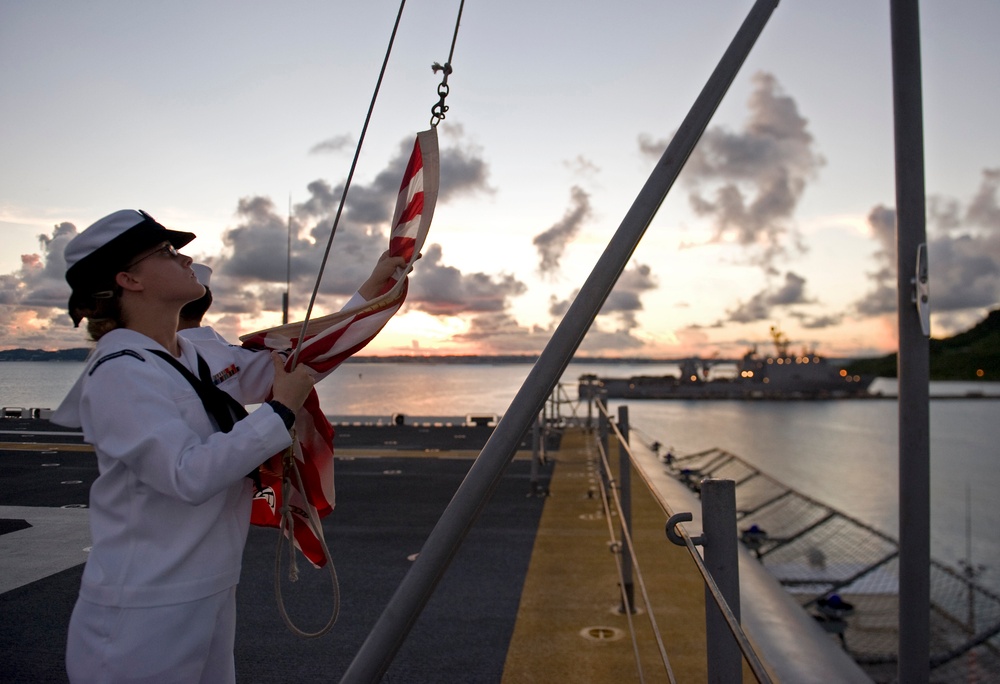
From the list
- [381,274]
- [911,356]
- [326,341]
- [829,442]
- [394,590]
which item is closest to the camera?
[326,341]

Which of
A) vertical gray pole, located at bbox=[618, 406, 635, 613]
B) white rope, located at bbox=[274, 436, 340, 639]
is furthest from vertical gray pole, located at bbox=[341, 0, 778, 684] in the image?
vertical gray pole, located at bbox=[618, 406, 635, 613]

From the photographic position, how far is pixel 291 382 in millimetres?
1330

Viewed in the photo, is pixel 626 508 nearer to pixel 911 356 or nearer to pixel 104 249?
pixel 911 356

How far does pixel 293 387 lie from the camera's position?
1321mm

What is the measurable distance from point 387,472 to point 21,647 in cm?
548

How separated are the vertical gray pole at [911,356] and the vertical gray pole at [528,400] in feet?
3.43

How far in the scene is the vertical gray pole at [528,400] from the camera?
1053 mm

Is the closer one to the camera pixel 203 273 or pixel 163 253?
pixel 163 253

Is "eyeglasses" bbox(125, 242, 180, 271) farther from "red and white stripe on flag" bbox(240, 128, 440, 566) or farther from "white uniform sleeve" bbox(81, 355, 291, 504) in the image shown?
"red and white stripe on flag" bbox(240, 128, 440, 566)

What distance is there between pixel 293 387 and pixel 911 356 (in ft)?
6.21

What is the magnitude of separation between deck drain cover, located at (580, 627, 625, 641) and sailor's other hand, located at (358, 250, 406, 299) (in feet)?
6.88

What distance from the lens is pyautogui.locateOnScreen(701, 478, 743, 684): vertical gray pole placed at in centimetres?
128

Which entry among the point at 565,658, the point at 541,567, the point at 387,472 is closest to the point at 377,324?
the point at 565,658

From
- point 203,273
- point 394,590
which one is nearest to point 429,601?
point 394,590
